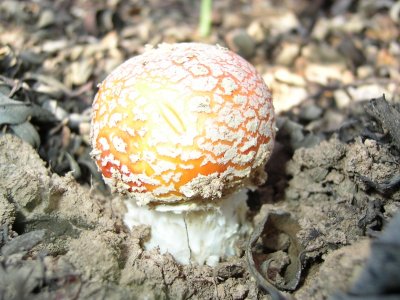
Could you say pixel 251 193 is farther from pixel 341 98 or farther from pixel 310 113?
pixel 341 98

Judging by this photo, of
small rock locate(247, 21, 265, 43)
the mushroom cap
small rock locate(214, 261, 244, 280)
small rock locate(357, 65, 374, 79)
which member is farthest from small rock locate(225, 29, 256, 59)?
small rock locate(214, 261, 244, 280)

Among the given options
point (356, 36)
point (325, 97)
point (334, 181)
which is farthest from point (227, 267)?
point (356, 36)

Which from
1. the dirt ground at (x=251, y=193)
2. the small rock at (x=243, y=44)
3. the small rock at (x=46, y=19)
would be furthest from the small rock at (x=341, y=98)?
the small rock at (x=46, y=19)

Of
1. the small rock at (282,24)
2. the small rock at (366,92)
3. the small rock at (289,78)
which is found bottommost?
the small rock at (289,78)

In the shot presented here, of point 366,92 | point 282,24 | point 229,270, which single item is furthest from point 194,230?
point 282,24

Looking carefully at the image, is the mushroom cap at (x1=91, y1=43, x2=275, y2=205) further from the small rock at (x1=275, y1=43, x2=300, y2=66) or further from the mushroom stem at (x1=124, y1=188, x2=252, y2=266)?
the small rock at (x1=275, y1=43, x2=300, y2=66)

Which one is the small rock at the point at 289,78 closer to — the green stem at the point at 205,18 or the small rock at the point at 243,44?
the small rock at the point at 243,44
